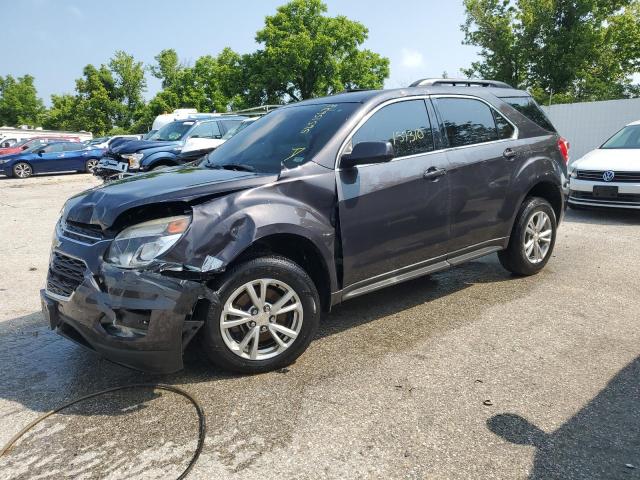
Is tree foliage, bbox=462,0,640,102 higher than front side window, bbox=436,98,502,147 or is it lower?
higher

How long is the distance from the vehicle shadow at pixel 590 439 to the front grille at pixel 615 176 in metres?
6.24

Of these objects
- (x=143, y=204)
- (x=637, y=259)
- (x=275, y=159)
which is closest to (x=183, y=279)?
(x=143, y=204)

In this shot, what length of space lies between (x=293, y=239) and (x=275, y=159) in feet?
2.31

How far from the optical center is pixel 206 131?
13203 millimetres

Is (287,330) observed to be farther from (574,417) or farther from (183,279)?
(574,417)

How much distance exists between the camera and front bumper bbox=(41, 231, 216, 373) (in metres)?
2.93

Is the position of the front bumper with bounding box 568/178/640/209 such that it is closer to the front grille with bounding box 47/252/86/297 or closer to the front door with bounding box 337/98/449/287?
the front door with bounding box 337/98/449/287

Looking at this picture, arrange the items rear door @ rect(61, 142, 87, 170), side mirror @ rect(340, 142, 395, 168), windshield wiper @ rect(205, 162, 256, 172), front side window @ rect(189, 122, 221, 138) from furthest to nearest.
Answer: rear door @ rect(61, 142, 87, 170) < front side window @ rect(189, 122, 221, 138) < windshield wiper @ rect(205, 162, 256, 172) < side mirror @ rect(340, 142, 395, 168)

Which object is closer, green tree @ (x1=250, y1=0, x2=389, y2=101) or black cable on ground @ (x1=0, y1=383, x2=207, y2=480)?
black cable on ground @ (x1=0, y1=383, x2=207, y2=480)

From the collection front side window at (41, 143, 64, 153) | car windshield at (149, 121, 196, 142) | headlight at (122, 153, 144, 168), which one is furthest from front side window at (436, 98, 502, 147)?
front side window at (41, 143, 64, 153)

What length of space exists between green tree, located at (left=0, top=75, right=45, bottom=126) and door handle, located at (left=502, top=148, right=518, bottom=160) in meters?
86.4

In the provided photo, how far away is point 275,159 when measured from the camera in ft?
12.7

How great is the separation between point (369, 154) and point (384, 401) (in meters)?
1.61

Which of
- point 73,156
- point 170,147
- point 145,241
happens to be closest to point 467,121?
point 145,241
